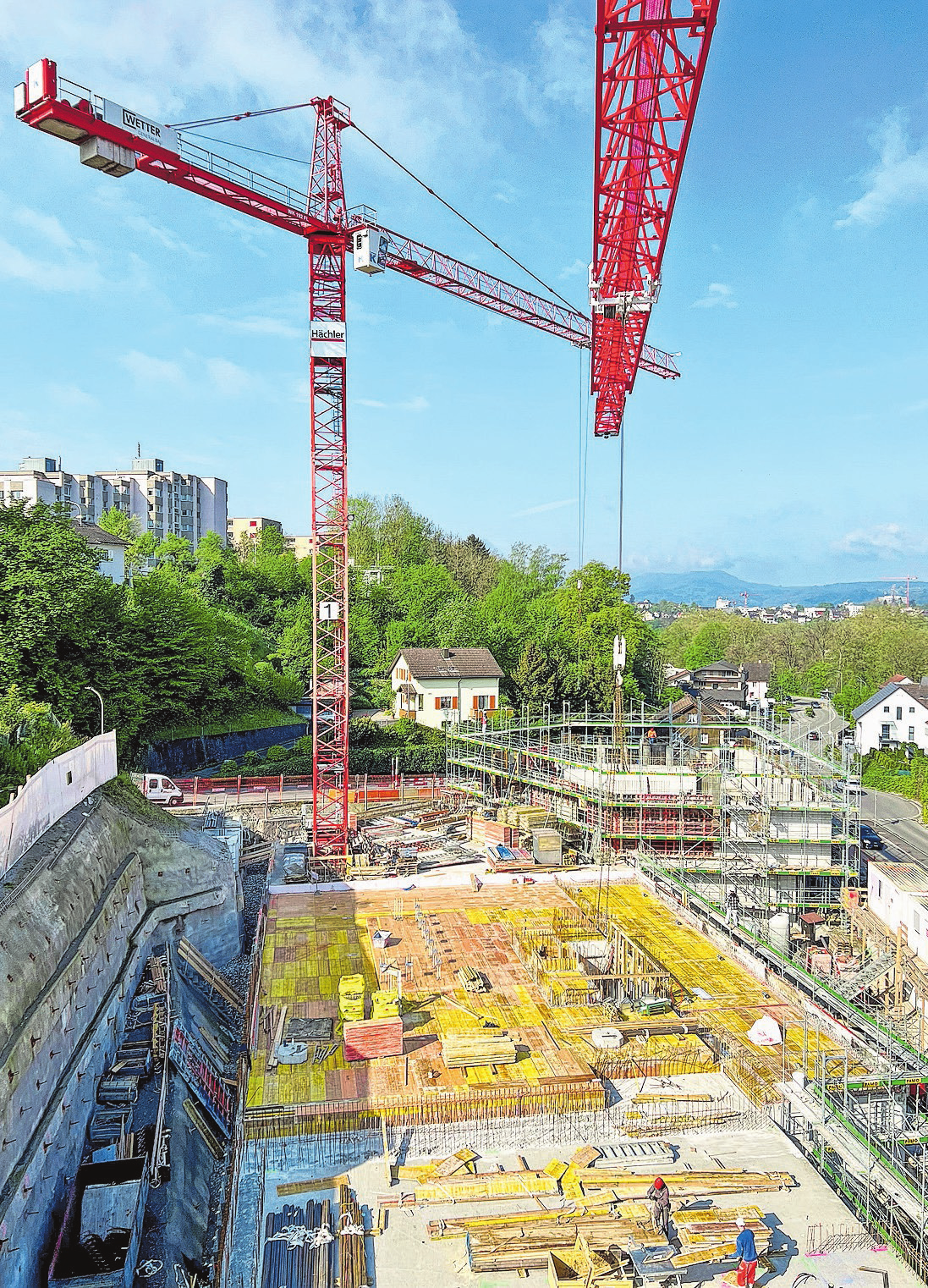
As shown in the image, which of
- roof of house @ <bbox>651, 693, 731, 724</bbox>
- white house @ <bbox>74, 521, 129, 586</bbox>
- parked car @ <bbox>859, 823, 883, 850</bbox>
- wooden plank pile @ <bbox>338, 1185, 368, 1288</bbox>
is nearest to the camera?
wooden plank pile @ <bbox>338, 1185, 368, 1288</bbox>

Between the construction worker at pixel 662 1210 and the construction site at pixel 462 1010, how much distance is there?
0.13ft

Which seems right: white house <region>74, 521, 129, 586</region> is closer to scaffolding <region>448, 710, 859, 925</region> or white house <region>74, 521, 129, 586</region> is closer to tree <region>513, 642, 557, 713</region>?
tree <region>513, 642, 557, 713</region>

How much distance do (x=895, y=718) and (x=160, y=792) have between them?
42.0 meters

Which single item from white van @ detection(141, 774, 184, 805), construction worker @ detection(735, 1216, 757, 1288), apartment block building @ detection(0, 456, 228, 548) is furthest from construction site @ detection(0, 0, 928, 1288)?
apartment block building @ detection(0, 456, 228, 548)

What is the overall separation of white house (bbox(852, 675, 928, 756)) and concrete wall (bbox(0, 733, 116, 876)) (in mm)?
44182

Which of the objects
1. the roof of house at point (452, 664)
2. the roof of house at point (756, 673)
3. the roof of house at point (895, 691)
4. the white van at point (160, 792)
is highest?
the roof of house at point (452, 664)

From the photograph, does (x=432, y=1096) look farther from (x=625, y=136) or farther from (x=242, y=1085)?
(x=625, y=136)

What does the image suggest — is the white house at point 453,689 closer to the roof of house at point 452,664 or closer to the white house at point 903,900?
the roof of house at point 452,664

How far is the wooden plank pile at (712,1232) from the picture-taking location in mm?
9883

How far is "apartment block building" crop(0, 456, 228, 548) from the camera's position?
70.9 m

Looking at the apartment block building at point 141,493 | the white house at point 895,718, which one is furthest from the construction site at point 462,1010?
the apartment block building at point 141,493

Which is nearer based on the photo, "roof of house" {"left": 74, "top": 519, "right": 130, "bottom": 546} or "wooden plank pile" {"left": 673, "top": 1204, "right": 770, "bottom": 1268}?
"wooden plank pile" {"left": 673, "top": 1204, "right": 770, "bottom": 1268}

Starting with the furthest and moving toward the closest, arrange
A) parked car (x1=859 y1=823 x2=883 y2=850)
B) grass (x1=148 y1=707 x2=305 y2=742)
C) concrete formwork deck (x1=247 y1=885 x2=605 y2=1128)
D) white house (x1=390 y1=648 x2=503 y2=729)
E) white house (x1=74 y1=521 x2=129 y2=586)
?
white house (x1=74 y1=521 x2=129 y2=586)
white house (x1=390 y1=648 x2=503 y2=729)
grass (x1=148 y1=707 x2=305 y2=742)
parked car (x1=859 y1=823 x2=883 y2=850)
concrete formwork deck (x1=247 y1=885 x2=605 y2=1128)

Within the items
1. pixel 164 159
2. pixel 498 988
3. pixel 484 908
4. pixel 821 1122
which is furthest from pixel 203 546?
pixel 821 1122
